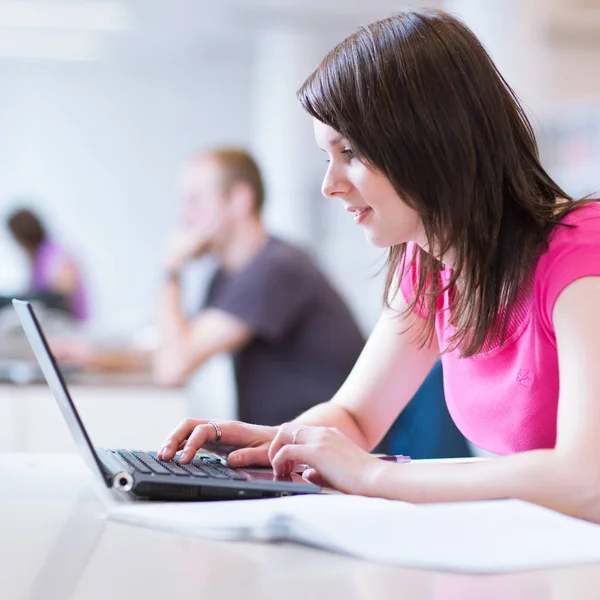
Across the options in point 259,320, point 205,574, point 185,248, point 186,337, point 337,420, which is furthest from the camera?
point 185,248

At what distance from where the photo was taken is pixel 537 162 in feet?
3.22

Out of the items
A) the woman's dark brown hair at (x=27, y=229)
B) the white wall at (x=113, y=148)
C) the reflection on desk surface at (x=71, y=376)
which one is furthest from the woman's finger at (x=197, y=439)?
the white wall at (x=113, y=148)

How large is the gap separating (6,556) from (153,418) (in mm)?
2126

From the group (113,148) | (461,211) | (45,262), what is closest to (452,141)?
(461,211)

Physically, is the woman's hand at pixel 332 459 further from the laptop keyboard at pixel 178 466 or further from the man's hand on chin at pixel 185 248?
the man's hand on chin at pixel 185 248

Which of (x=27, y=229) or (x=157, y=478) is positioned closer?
(x=157, y=478)

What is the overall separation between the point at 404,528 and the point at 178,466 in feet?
0.94

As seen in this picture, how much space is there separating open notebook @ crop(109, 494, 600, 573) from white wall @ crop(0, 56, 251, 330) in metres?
7.43

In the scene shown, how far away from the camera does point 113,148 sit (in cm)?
825

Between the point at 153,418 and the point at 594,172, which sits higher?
the point at 594,172

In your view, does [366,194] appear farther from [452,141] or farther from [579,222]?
[579,222]

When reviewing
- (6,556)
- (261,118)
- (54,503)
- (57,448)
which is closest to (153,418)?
(57,448)

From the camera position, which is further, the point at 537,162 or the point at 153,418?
the point at 153,418

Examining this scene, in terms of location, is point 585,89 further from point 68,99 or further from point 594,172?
point 68,99
